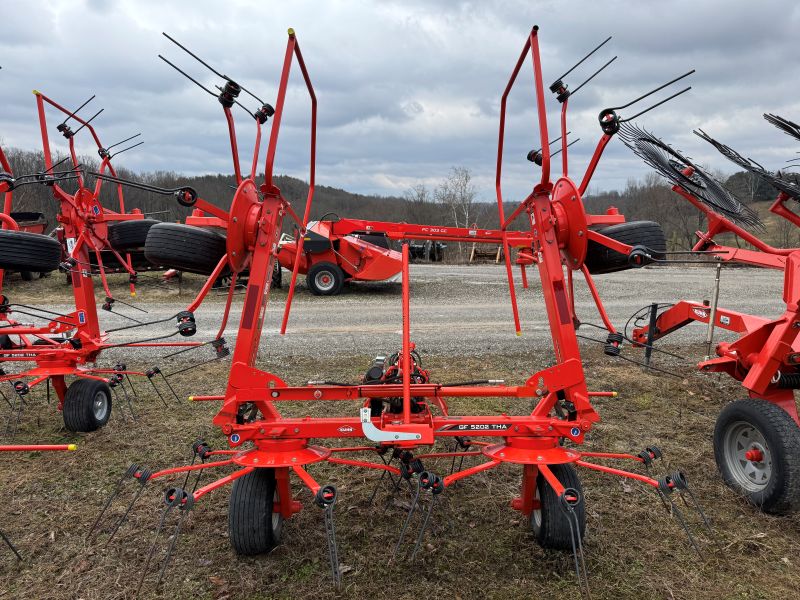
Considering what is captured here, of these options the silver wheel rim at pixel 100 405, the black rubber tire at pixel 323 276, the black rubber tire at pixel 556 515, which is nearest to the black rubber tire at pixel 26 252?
the silver wheel rim at pixel 100 405

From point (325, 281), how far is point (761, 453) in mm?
13733

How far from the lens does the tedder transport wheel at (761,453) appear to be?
3.92m

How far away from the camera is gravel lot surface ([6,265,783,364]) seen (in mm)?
10336

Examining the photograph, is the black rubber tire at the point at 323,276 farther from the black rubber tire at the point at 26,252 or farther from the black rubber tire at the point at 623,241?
the black rubber tire at the point at 623,241

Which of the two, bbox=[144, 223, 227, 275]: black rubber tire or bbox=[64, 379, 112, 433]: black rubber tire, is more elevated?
bbox=[144, 223, 227, 275]: black rubber tire

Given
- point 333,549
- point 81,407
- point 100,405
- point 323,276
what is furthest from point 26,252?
point 323,276

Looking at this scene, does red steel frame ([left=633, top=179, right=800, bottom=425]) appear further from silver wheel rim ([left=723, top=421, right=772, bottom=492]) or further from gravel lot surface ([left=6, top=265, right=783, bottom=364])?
gravel lot surface ([left=6, top=265, right=783, bottom=364])

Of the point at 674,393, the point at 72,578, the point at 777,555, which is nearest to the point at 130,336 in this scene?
the point at 72,578

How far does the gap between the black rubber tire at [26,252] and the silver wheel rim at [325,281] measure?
11.5m

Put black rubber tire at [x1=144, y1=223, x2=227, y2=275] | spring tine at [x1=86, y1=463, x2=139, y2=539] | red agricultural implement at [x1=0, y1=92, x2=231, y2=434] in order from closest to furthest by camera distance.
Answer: spring tine at [x1=86, y1=463, x2=139, y2=539] < black rubber tire at [x1=144, y1=223, x2=227, y2=275] < red agricultural implement at [x1=0, y1=92, x2=231, y2=434]

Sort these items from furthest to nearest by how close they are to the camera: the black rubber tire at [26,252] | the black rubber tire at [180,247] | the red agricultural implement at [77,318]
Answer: the red agricultural implement at [77,318], the black rubber tire at [26,252], the black rubber tire at [180,247]

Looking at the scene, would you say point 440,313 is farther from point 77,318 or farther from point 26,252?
point 26,252

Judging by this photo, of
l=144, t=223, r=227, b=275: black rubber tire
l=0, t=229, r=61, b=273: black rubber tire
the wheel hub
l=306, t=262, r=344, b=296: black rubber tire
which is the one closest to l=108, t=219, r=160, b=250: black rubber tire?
l=0, t=229, r=61, b=273: black rubber tire

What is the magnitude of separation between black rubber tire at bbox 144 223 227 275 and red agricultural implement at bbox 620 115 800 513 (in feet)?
10.2
